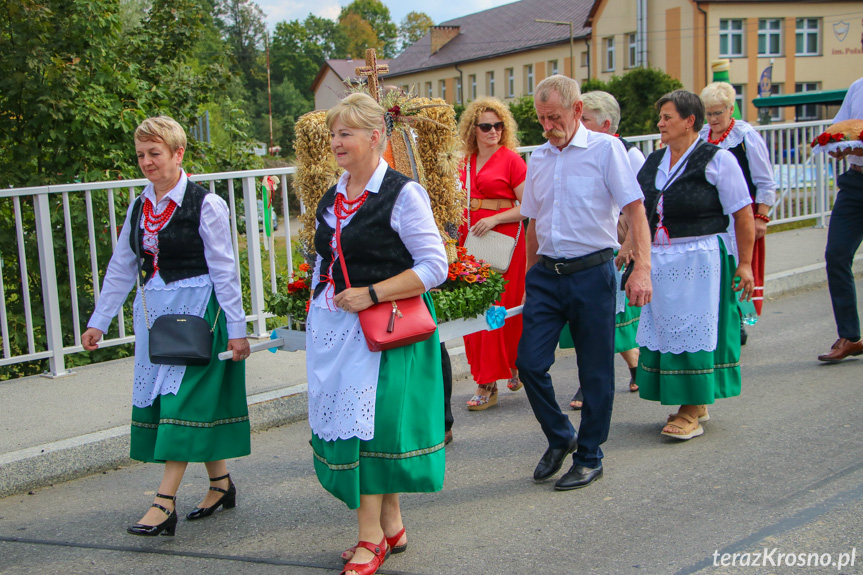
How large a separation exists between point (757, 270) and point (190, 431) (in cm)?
436

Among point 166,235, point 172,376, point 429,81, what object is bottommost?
point 172,376

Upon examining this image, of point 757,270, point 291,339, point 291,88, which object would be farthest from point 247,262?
point 291,88

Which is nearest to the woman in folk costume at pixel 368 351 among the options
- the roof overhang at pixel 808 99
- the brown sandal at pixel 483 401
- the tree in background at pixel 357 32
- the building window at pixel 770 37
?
the brown sandal at pixel 483 401

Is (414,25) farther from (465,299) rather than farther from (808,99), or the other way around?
(465,299)

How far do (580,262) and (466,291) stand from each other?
25.9 inches

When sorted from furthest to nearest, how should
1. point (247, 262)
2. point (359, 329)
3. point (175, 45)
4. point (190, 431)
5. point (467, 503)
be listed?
1. point (175, 45)
2. point (247, 262)
3. point (467, 503)
4. point (190, 431)
5. point (359, 329)

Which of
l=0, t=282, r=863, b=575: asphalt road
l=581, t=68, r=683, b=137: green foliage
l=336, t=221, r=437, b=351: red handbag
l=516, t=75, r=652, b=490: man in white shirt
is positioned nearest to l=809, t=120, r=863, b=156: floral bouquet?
l=0, t=282, r=863, b=575: asphalt road

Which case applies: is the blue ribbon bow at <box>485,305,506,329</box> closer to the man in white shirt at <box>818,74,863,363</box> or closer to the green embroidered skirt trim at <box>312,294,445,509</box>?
the green embroidered skirt trim at <box>312,294,445,509</box>

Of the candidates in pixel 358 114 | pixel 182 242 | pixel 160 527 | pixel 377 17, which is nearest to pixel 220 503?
pixel 160 527

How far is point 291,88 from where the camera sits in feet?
304

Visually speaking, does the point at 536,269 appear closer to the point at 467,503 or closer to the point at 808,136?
the point at 467,503

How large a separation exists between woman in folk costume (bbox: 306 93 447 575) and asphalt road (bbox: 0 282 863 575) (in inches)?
17.1

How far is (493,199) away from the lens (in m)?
5.93

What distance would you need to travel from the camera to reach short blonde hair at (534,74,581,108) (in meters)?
4.38
